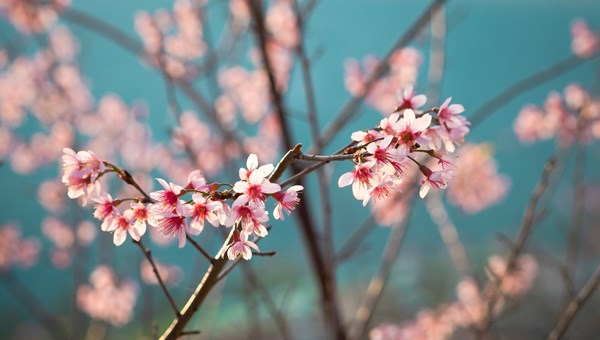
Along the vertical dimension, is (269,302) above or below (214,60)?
below

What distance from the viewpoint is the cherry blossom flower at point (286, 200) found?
0.62m

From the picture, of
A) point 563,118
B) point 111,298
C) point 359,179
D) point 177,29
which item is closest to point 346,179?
point 359,179

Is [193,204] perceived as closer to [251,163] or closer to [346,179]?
[251,163]

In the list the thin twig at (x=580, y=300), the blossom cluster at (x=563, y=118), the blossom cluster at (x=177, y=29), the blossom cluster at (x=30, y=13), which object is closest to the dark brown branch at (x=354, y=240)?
the thin twig at (x=580, y=300)

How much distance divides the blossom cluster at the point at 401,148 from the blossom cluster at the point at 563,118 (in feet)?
3.65

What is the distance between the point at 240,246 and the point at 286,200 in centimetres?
8

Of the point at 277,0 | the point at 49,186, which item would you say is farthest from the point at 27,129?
the point at 277,0

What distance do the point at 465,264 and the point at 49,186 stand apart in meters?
2.91

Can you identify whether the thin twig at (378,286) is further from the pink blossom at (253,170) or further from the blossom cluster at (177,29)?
the blossom cluster at (177,29)

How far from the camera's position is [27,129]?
6211 mm

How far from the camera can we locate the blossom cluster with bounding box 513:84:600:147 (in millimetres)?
1664

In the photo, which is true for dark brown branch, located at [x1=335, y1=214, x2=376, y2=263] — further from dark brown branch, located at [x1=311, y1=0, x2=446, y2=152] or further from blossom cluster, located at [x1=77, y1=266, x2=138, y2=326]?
blossom cluster, located at [x1=77, y1=266, x2=138, y2=326]

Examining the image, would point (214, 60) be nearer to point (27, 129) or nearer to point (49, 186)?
point (49, 186)

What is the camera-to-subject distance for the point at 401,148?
0.59m
